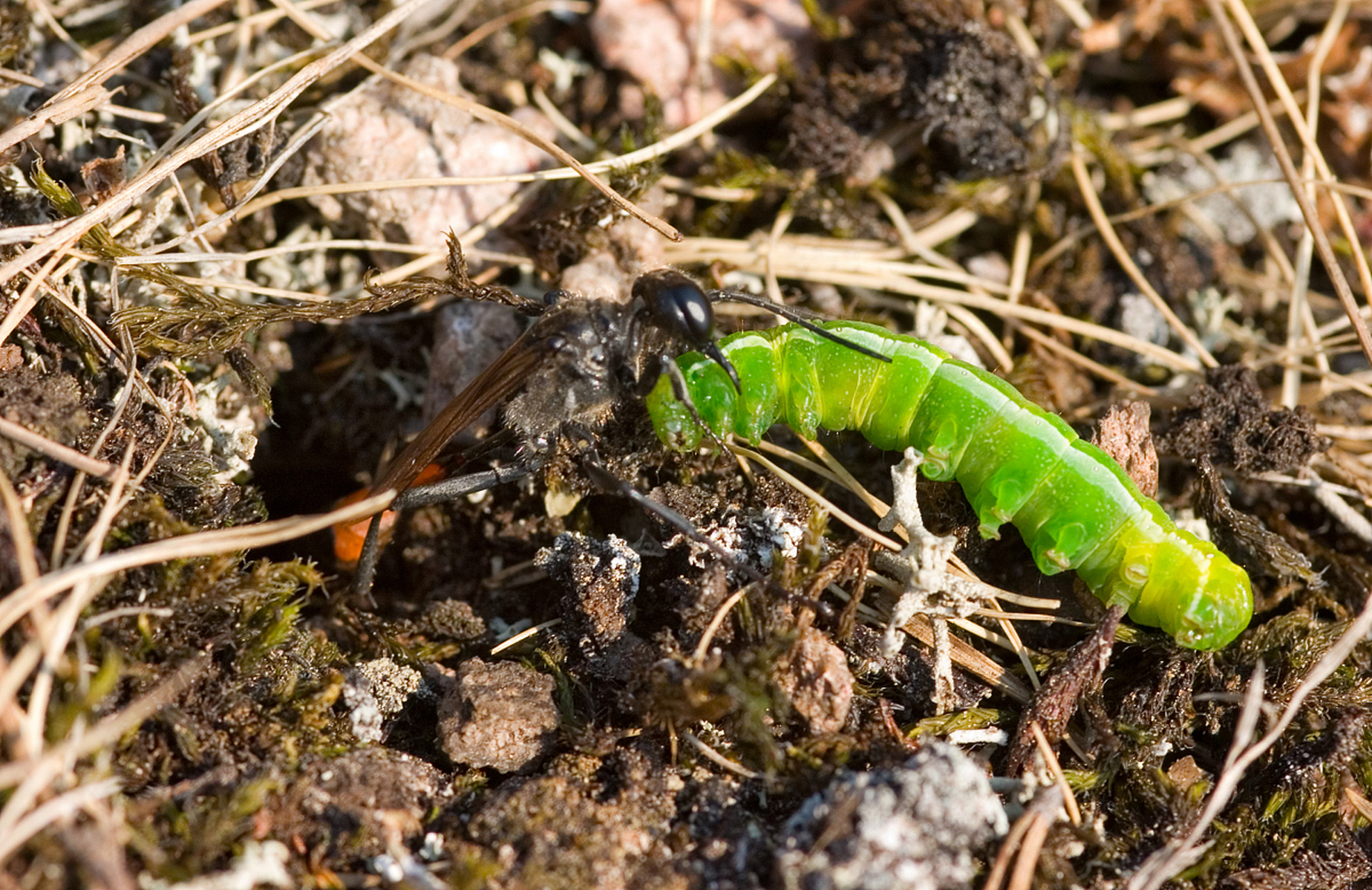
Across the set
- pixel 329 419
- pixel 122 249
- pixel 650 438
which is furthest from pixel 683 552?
pixel 122 249

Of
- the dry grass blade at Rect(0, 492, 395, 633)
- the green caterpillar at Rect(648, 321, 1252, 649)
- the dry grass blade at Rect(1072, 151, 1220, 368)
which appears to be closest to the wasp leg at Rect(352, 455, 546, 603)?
the dry grass blade at Rect(0, 492, 395, 633)

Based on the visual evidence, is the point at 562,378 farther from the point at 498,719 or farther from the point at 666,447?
the point at 498,719

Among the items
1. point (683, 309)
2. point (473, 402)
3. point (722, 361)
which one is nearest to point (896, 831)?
point (722, 361)

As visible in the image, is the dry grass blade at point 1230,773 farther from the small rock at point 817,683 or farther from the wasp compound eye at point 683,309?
the wasp compound eye at point 683,309

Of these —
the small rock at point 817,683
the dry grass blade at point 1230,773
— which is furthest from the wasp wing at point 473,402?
the dry grass blade at point 1230,773

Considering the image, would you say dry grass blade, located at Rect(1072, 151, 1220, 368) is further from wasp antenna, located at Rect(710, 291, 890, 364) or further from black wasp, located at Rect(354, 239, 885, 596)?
black wasp, located at Rect(354, 239, 885, 596)
